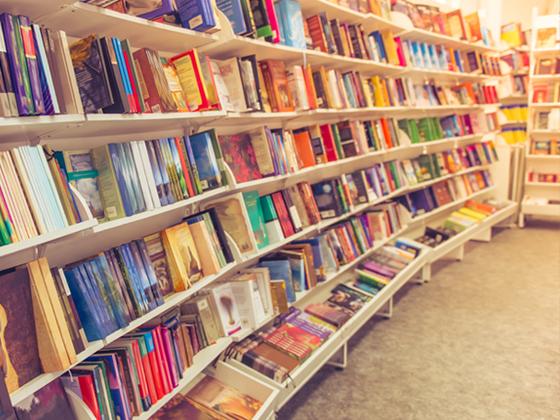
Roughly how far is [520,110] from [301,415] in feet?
17.5

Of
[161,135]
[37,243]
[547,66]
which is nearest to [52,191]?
[37,243]

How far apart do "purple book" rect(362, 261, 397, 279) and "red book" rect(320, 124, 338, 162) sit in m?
0.99

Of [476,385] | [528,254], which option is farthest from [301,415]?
[528,254]

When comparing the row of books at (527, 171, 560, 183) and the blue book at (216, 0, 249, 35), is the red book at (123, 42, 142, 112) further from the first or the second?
the row of books at (527, 171, 560, 183)

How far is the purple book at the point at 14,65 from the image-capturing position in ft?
3.82

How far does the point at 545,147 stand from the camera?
5.60 metres

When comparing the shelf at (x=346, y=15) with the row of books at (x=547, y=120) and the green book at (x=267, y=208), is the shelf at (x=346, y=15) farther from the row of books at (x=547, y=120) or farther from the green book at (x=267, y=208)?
the row of books at (x=547, y=120)

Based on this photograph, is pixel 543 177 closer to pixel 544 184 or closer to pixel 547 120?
pixel 544 184

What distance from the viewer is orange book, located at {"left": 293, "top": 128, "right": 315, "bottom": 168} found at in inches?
108

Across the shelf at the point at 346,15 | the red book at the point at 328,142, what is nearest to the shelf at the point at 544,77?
the shelf at the point at 346,15

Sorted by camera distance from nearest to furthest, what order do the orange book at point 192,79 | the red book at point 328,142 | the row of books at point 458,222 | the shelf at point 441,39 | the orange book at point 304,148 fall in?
the orange book at point 192,79 < the orange book at point 304,148 < the red book at point 328,142 < the shelf at point 441,39 < the row of books at point 458,222

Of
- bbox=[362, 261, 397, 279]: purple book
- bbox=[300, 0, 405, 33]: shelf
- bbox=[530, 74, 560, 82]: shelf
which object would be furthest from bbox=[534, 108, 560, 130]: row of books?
bbox=[362, 261, 397, 279]: purple book

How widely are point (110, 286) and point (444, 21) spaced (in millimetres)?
4381

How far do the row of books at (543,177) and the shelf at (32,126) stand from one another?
596 cm
